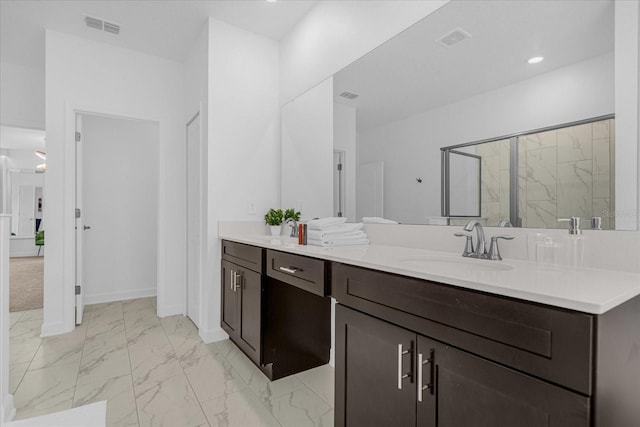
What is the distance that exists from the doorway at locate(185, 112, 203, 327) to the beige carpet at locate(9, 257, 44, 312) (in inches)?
71.9

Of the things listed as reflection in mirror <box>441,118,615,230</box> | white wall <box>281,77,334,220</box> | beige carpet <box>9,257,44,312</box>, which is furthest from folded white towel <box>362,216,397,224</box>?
beige carpet <box>9,257,44,312</box>

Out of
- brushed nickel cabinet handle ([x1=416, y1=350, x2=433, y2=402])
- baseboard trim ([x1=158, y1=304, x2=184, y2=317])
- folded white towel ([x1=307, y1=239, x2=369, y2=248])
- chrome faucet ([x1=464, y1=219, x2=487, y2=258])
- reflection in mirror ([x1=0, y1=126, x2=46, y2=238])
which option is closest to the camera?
brushed nickel cabinet handle ([x1=416, y1=350, x2=433, y2=402])

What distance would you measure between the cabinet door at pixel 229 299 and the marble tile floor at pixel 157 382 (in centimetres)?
20

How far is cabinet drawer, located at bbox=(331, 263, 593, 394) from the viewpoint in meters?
0.64

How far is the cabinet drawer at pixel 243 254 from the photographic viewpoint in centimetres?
198

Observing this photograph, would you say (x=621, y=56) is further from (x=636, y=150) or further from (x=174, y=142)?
(x=174, y=142)

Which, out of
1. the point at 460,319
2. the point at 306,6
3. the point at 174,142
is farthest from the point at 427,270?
the point at 174,142

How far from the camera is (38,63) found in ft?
11.0

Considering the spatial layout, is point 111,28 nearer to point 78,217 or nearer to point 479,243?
point 78,217

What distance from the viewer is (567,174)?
1.18 m

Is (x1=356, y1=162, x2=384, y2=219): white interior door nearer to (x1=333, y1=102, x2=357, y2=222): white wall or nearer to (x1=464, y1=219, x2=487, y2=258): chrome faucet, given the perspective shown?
(x1=333, y1=102, x2=357, y2=222): white wall

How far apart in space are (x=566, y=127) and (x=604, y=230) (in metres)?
0.38

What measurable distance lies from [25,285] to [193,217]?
10.4 feet

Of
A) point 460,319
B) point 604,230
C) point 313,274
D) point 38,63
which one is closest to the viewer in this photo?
point 460,319
